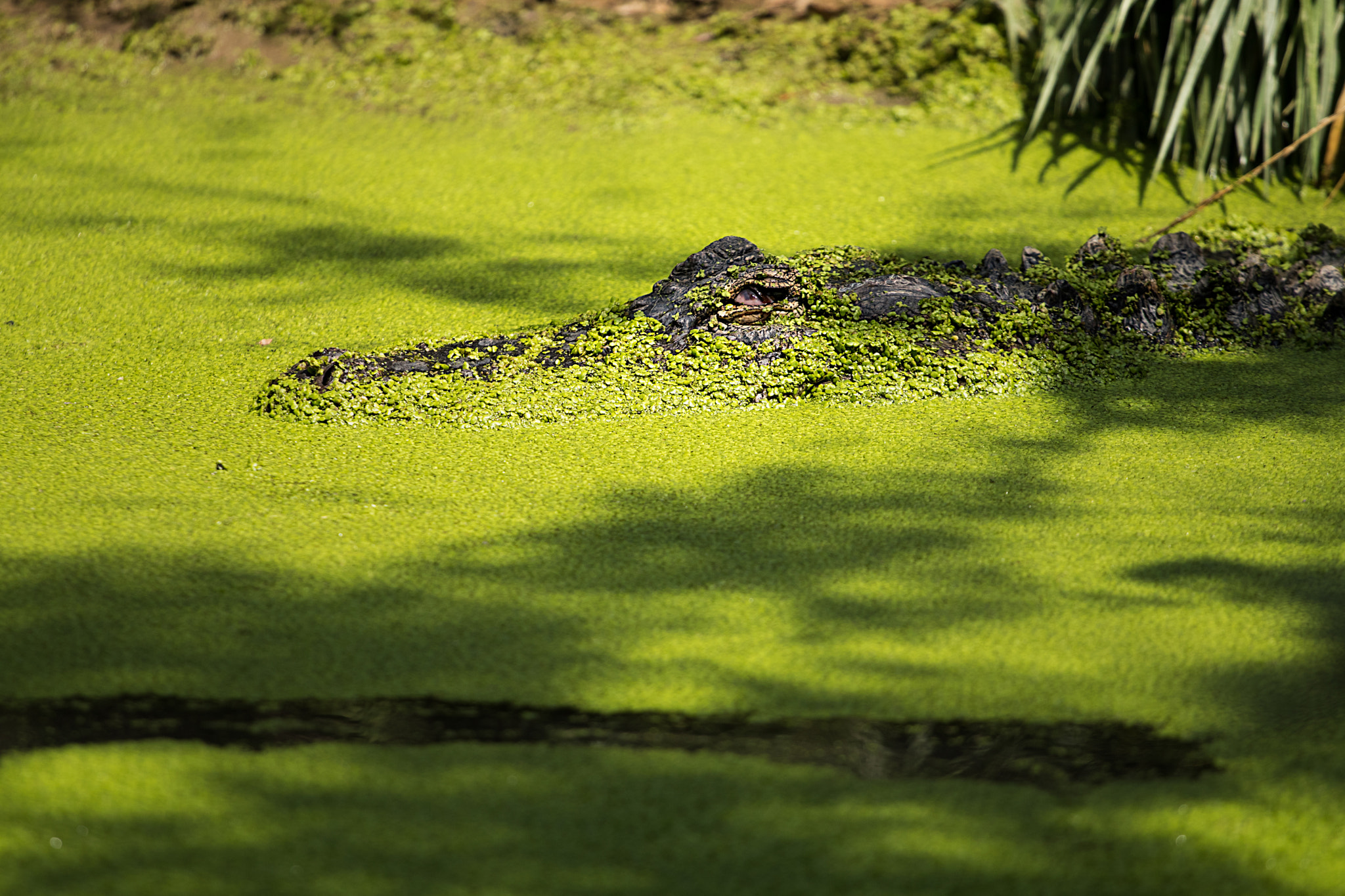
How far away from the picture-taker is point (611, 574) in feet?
5.85

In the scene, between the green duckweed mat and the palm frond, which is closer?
the green duckweed mat

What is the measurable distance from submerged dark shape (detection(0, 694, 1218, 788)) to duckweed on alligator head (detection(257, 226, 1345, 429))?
900mm

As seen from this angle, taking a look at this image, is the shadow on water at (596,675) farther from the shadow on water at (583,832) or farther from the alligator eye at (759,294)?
the alligator eye at (759,294)

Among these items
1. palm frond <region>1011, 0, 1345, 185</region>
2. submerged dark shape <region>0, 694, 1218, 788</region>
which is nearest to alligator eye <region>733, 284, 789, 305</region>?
submerged dark shape <region>0, 694, 1218, 788</region>

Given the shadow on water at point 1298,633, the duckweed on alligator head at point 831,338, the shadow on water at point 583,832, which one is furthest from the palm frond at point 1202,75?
the shadow on water at point 583,832

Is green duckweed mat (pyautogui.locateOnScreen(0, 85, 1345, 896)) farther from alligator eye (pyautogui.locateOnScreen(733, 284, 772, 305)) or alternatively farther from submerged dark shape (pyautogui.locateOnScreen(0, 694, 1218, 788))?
alligator eye (pyautogui.locateOnScreen(733, 284, 772, 305))

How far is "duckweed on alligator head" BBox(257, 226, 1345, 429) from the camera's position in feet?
7.73

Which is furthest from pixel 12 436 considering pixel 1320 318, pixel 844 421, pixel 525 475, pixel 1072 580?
pixel 1320 318

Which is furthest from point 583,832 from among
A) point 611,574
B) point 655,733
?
point 611,574

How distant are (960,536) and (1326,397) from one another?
1.11 metres

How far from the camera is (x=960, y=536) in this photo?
1.89m

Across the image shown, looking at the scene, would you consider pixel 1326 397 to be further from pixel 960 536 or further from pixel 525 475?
pixel 525 475

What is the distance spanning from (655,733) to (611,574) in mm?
390

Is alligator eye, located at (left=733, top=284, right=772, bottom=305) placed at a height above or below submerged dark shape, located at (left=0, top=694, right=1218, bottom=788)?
above
